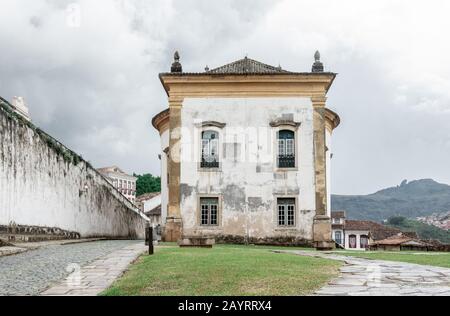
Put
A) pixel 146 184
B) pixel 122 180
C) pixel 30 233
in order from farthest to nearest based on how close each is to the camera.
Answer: pixel 122 180 < pixel 146 184 < pixel 30 233

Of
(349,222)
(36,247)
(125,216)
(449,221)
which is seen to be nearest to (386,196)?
(449,221)

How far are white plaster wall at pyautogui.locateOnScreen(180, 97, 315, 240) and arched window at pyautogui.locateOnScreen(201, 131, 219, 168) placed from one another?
23cm

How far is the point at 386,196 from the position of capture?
146 metres

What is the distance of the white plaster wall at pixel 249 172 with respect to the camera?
24031 mm

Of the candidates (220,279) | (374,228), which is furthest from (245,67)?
(374,228)

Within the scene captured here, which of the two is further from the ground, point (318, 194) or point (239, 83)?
point (239, 83)

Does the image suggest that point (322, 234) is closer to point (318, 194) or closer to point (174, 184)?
point (318, 194)

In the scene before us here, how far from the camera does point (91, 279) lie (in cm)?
823

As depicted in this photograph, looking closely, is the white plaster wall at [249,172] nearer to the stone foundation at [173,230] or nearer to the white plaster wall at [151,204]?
the stone foundation at [173,230]

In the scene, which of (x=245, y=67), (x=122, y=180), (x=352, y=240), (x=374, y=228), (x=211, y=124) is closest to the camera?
(x=211, y=124)

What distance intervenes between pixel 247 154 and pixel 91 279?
53.5 feet

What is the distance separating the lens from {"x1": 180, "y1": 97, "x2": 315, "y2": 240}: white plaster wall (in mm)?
24031

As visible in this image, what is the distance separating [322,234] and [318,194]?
62.6 inches

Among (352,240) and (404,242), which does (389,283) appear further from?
(352,240)
